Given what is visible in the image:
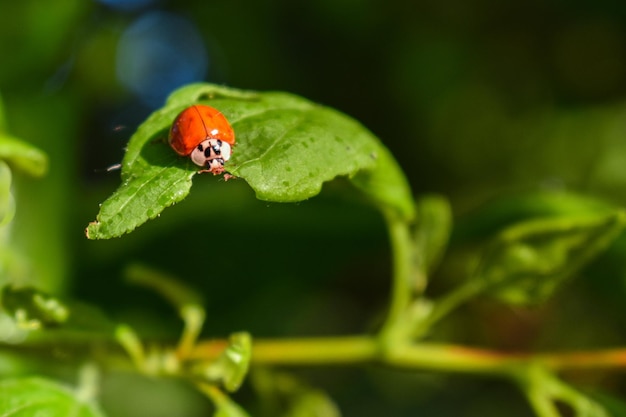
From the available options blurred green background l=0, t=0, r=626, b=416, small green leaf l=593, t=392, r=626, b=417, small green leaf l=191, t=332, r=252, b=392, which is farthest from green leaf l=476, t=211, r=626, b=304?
blurred green background l=0, t=0, r=626, b=416

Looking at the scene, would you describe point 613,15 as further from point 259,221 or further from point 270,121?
point 270,121

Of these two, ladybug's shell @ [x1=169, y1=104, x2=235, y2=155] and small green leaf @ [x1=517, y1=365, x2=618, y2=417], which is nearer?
ladybug's shell @ [x1=169, y1=104, x2=235, y2=155]

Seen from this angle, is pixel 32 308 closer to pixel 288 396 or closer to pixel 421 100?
pixel 288 396

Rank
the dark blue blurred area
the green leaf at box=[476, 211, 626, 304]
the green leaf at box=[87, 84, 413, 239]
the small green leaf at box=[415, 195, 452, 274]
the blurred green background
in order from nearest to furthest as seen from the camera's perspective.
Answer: the green leaf at box=[87, 84, 413, 239], the green leaf at box=[476, 211, 626, 304], the small green leaf at box=[415, 195, 452, 274], the blurred green background, the dark blue blurred area

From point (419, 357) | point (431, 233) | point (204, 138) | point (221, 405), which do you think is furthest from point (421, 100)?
point (204, 138)

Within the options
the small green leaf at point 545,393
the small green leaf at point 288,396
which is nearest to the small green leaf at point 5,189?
the small green leaf at point 288,396

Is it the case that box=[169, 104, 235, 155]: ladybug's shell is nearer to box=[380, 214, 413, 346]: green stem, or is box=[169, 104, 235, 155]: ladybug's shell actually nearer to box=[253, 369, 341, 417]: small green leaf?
box=[380, 214, 413, 346]: green stem

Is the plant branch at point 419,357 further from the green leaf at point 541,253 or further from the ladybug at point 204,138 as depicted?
the ladybug at point 204,138
